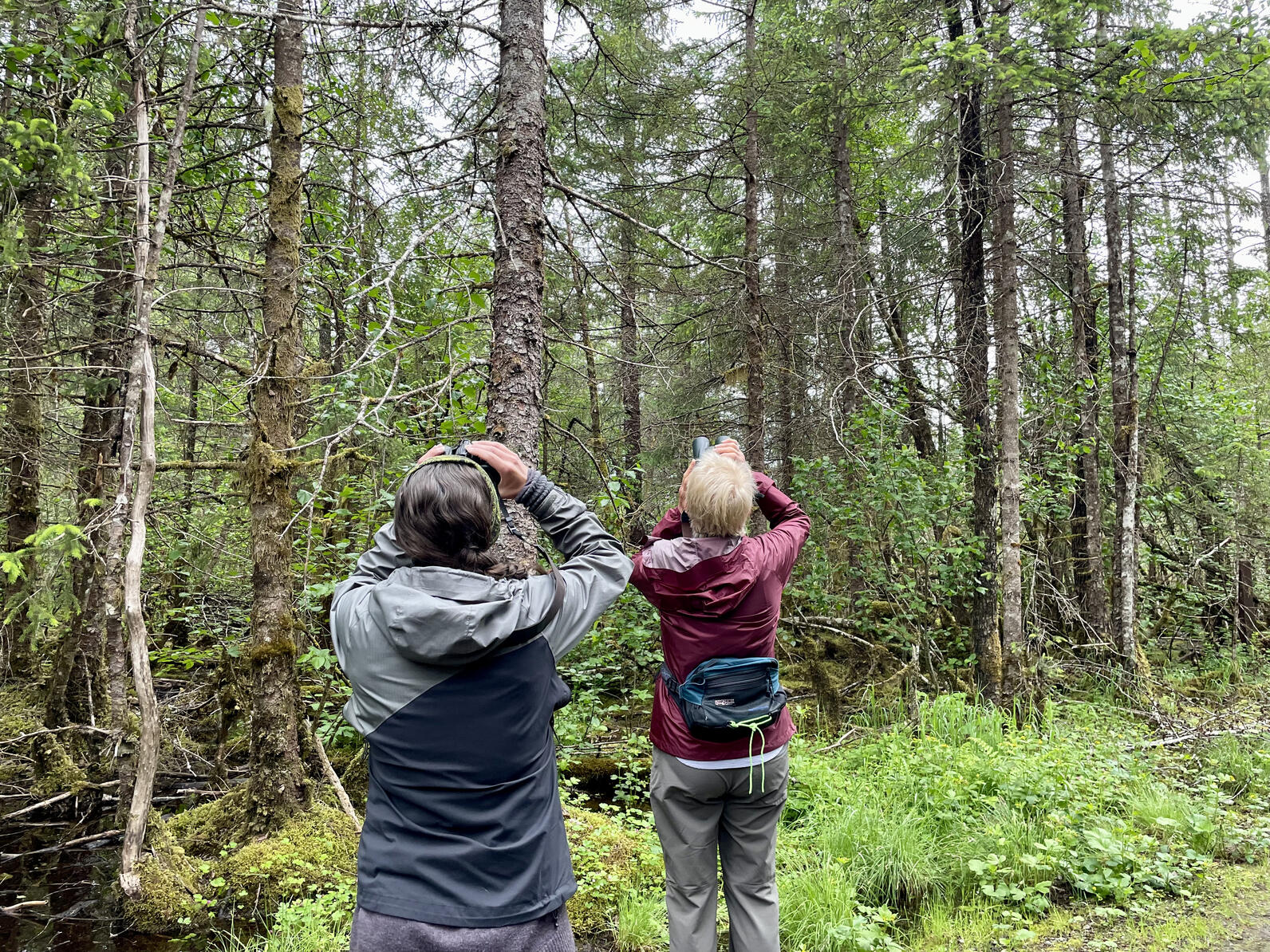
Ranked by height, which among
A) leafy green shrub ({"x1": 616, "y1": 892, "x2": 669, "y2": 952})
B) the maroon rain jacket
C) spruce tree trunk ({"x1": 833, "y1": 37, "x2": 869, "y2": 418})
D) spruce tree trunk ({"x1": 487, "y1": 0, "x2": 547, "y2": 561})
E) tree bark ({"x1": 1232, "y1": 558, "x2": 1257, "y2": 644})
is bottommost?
leafy green shrub ({"x1": 616, "y1": 892, "x2": 669, "y2": 952})

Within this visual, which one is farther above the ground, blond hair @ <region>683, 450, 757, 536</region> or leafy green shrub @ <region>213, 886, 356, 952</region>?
blond hair @ <region>683, 450, 757, 536</region>

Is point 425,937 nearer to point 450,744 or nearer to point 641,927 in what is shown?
point 450,744

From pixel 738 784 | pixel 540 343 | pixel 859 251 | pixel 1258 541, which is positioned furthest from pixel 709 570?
→ pixel 1258 541

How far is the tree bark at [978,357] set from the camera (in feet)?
23.7

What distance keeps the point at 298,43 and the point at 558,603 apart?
5.07 meters

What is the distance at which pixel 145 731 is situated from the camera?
154 inches

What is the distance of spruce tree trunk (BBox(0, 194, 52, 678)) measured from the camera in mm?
4918

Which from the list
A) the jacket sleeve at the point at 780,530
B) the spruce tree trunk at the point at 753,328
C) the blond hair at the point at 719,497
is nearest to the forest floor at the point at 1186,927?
the jacket sleeve at the point at 780,530

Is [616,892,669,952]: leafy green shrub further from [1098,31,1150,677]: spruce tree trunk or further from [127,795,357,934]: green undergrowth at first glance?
[1098,31,1150,677]: spruce tree trunk

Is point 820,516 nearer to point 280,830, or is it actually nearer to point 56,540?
point 280,830

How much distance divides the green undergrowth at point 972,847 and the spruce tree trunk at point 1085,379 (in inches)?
139

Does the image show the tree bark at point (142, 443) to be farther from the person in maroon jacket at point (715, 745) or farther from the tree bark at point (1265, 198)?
the tree bark at point (1265, 198)

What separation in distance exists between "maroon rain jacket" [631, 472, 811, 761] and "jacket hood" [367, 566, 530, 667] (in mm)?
1196

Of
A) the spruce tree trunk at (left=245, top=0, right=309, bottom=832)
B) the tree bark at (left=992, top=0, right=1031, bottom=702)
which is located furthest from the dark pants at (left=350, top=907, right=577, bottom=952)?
the tree bark at (left=992, top=0, right=1031, bottom=702)
